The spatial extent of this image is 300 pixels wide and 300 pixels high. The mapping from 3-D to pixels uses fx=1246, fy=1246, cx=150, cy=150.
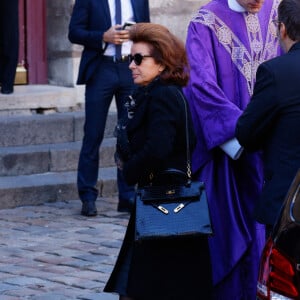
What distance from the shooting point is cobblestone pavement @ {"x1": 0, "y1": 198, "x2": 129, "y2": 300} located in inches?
296

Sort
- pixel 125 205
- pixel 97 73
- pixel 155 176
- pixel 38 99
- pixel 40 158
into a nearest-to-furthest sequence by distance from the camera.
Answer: pixel 155 176, pixel 97 73, pixel 125 205, pixel 40 158, pixel 38 99

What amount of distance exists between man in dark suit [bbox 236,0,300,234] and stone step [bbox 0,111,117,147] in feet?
17.5

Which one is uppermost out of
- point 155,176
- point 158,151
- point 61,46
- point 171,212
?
point 158,151

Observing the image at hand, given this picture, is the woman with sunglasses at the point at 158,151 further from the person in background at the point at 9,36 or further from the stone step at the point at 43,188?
the person in background at the point at 9,36

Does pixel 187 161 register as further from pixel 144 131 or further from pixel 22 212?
pixel 22 212

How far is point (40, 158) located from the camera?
34.5 ft

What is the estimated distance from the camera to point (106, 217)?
379 inches

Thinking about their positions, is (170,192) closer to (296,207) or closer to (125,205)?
(296,207)

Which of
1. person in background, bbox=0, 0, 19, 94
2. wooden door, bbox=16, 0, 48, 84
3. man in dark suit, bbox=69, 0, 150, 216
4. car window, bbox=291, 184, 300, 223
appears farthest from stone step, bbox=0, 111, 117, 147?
car window, bbox=291, 184, 300, 223

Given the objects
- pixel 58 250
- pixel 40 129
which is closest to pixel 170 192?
pixel 58 250

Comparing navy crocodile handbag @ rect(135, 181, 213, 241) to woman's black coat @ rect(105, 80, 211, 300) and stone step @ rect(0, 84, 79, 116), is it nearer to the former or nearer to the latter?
woman's black coat @ rect(105, 80, 211, 300)

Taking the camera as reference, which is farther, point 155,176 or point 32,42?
point 32,42

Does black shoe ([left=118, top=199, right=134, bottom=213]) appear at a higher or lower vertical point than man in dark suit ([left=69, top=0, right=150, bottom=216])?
lower

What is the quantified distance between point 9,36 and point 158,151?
5.23 m
